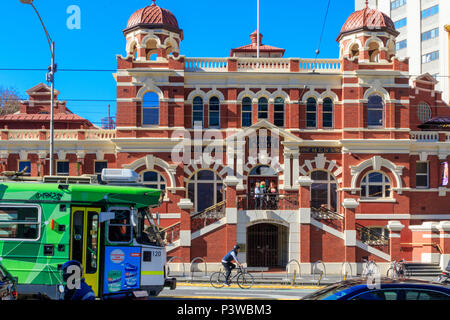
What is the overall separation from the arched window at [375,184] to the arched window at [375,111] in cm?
298

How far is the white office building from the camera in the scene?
228 ft

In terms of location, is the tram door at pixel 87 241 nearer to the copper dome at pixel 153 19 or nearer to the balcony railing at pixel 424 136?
the copper dome at pixel 153 19

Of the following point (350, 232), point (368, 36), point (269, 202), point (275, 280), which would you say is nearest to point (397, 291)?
point (275, 280)

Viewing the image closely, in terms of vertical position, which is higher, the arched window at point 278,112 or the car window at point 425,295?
the arched window at point 278,112

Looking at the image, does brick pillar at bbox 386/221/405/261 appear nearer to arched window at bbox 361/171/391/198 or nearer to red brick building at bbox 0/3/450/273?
red brick building at bbox 0/3/450/273

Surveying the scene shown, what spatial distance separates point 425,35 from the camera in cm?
7306

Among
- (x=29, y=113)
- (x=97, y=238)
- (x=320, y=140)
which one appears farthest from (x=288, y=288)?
(x=29, y=113)

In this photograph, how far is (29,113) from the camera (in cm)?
4350

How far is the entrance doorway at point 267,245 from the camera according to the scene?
2873 centimetres

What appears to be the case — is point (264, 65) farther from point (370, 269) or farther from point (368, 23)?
point (370, 269)

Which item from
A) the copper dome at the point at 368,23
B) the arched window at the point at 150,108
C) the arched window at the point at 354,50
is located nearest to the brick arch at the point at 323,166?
the arched window at the point at 354,50

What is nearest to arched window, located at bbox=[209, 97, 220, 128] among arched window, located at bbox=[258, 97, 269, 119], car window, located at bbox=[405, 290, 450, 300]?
arched window, located at bbox=[258, 97, 269, 119]

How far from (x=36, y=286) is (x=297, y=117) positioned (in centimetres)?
2206
